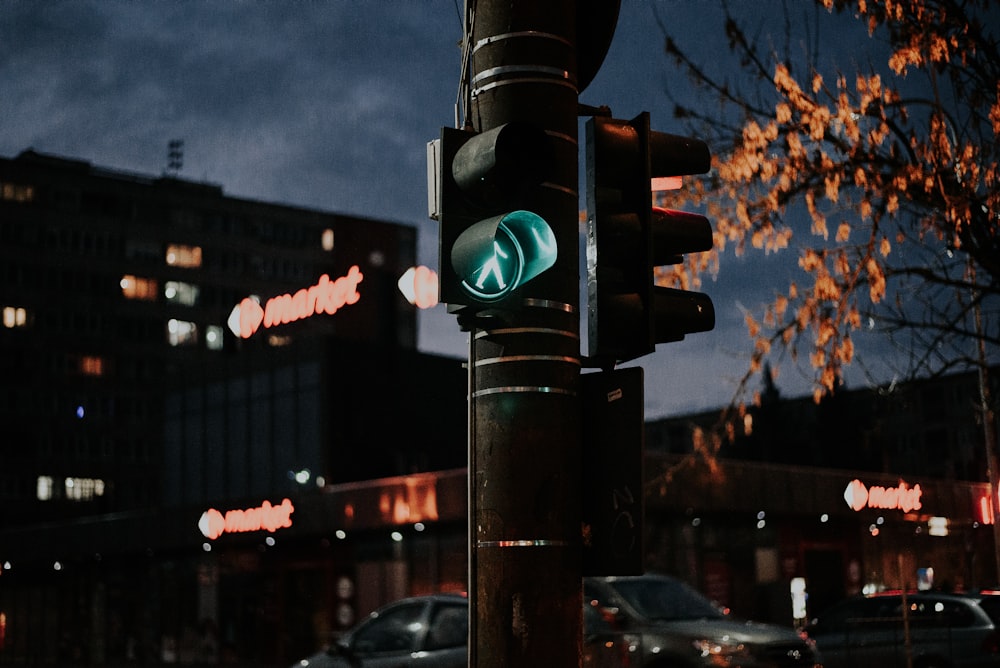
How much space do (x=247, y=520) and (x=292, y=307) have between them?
32.7 feet

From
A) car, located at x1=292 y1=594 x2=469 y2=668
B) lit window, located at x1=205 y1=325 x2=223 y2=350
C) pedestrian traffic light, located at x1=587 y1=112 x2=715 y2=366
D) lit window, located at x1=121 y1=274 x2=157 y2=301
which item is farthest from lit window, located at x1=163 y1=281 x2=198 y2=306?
pedestrian traffic light, located at x1=587 y1=112 x2=715 y2=366

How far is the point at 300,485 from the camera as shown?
42.4 m

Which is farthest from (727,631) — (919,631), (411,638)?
(919,631)

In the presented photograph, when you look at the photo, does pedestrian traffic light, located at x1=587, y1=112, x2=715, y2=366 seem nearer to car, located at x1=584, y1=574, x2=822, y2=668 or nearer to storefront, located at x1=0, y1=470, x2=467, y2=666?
car, located at x1=584, y1=574, x2=822, y2=668

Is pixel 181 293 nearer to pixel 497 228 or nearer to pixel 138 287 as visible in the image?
pixel 138 287

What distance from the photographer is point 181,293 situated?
3669 inches

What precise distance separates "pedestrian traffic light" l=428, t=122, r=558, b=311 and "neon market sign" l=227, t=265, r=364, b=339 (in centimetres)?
4091

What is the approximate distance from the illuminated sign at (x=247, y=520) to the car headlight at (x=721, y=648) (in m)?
24.8

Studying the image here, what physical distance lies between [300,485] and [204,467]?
575cm

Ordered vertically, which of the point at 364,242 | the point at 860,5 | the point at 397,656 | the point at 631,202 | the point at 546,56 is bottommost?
the point at 397,656

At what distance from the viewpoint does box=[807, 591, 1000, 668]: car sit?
1636cm

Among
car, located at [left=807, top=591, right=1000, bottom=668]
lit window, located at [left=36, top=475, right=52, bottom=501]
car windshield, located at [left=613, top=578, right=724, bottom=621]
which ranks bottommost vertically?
car, located at [left=807, top=591, right=1000, bottom=668]

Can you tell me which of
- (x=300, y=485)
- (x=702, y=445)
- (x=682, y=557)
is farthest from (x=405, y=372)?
(x=702, y=445)

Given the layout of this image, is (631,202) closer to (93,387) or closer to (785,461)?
(93,387)
